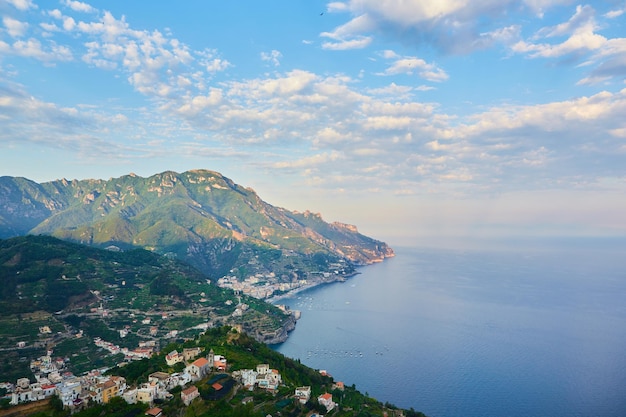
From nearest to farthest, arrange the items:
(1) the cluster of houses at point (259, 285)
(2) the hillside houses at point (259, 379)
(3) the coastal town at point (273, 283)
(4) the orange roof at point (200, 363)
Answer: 1. (4) the orange roof at point (200, 363)
2. (2) the hillside houses at point (259, 379)
3. (1) the cluster of houses at point (259, 285)
4. (3) the coastal town at point (273, 283)

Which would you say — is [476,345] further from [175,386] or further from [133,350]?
[175,386]

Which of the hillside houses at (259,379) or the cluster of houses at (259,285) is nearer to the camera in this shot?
the hillside houses at (259,379)

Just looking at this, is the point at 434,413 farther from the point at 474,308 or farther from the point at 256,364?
the point at 474,308

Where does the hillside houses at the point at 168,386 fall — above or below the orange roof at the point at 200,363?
below

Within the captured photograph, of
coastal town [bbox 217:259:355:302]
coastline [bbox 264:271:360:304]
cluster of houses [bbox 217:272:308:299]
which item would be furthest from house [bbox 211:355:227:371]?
cluster of houses [bbox 217:272:308:299]

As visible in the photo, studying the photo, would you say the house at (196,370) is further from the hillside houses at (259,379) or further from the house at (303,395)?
the house at (303,395)

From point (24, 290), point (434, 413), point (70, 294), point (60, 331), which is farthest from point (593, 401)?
point (24, 290)

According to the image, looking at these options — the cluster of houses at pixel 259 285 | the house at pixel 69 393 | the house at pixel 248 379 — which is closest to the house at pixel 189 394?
the house at pixel 248 379
